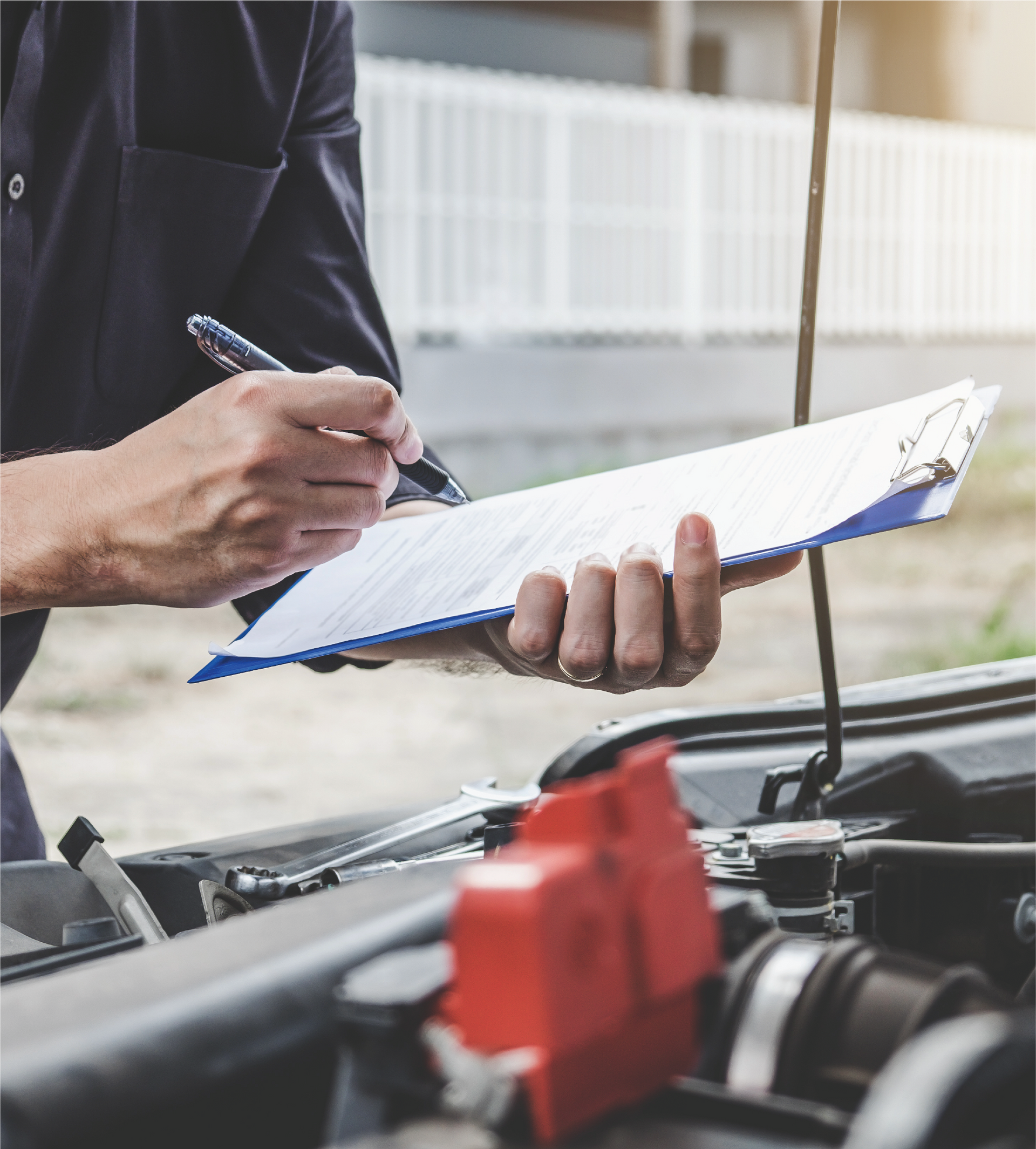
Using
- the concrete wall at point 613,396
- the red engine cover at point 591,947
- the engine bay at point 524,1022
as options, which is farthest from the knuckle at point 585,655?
the concrete wall at point 613,396

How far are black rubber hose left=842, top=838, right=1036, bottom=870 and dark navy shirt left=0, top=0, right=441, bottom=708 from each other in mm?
554

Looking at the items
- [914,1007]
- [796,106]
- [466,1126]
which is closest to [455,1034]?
[466,1126]

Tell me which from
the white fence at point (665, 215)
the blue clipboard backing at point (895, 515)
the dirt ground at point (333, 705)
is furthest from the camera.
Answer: the white fence at point (665, 215)

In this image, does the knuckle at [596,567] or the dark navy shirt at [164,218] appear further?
the dark navy shirt at [164,218]

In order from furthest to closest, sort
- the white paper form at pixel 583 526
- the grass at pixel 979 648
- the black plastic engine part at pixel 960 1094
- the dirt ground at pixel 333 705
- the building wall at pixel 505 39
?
1. the building wall at pixel 505 39
2. the grass at pixel 979 648
3. the dirt ground at pixel 333 705
4. the white paper form at pixel 583 526
5. the black plastic engine part at pixel 960 1094

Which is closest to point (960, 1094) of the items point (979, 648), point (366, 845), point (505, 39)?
point (366, 845)

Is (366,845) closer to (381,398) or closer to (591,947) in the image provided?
(381,398)

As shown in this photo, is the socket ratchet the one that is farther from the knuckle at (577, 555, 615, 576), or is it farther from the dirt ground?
the dirt ground

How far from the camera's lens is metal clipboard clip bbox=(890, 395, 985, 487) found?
675 mm

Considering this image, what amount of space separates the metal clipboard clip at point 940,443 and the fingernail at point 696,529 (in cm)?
12

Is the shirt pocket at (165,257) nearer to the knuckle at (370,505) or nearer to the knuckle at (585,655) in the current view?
the knuckle at (370,505)

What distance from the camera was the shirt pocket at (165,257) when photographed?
3.84 ft

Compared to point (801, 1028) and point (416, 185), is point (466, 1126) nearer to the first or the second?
point (801, 1028)

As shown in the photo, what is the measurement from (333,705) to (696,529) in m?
3.92
